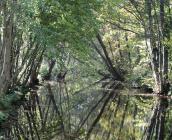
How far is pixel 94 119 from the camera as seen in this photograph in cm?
1422

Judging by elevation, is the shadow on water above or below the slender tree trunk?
below

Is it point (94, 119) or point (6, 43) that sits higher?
point (6, 43)

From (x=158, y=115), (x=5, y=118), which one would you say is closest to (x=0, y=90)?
(x=5, y=118)

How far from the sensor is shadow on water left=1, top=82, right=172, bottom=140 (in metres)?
10.8

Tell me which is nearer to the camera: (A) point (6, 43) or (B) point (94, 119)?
(B) point (94, 119)

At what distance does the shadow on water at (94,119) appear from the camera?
10.8m

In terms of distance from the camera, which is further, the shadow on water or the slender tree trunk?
the slender tree trunk

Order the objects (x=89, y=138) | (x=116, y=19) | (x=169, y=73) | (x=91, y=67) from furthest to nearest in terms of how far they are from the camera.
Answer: (x=91, y=67)
(x=116, y=19)
(x=169, y=73)
(x=89, y=138)

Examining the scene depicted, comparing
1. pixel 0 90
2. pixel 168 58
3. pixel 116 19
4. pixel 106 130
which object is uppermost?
pixel 116 19

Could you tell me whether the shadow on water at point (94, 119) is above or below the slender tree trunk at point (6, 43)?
below

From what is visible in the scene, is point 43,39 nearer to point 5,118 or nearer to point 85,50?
point 5,118

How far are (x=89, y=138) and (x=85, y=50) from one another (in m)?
8.98

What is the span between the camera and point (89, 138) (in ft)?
34.8

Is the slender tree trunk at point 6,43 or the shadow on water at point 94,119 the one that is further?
the slender tree trunk at point 6,43
